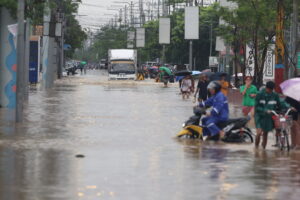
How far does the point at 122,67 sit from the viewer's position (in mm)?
91375

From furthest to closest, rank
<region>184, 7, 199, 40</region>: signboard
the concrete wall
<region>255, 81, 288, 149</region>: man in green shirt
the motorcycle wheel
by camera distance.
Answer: <region>184, 7, 199, 40</region>: signboard < the concrete wall < the motorcycle wheel < <region>255, 81, 288, 149</region>: man in green shirt

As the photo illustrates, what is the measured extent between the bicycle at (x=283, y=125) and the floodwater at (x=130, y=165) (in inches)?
13.1

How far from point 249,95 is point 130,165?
12.1 metres

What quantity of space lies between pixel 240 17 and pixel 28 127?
25854mm

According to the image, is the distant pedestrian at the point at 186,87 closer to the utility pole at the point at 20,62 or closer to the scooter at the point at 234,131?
the utility pole at the point at 20,62

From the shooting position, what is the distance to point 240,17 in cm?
5034

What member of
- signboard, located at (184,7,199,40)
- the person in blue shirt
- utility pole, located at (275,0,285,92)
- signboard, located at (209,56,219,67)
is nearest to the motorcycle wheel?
the person in blue shirt

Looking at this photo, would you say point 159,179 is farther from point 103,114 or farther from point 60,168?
point 103,114

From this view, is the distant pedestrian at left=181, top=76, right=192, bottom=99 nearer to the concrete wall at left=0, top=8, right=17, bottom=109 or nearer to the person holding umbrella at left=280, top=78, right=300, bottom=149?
the concrete wall at left=0, top=8, right=17, bottom=109

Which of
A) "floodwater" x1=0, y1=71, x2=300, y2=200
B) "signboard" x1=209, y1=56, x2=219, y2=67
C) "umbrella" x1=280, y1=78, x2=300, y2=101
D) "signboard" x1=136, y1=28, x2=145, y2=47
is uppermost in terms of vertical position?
"signboard" x1=136, y1=28, x2=145, y2=47

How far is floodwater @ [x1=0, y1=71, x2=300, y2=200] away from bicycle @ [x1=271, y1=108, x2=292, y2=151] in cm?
33

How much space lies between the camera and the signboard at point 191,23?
77875 millimetres

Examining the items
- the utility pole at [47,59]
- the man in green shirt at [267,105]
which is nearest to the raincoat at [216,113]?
the man in green shirt at [267,105]

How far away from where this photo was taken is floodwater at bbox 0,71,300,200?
44.9 feet
